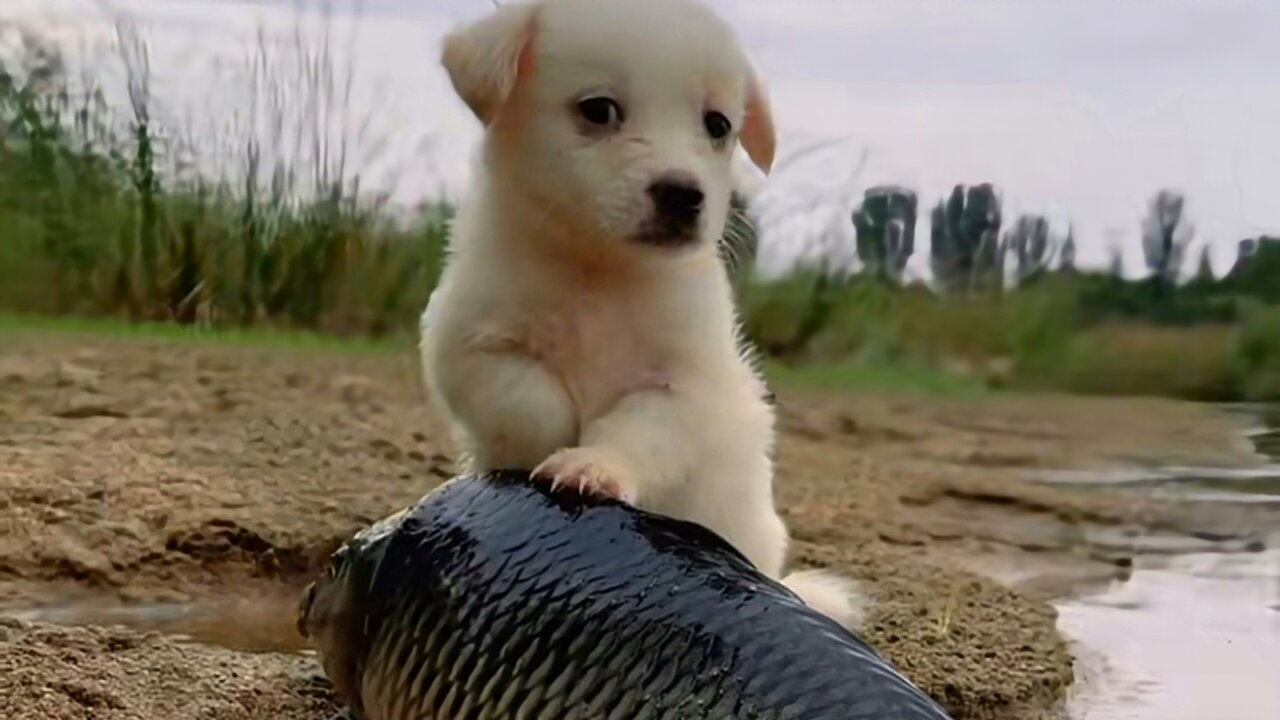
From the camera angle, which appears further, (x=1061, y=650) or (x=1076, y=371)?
(x=1076, y=371)

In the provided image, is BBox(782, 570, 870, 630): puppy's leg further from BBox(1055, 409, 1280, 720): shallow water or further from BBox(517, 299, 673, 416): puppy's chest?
BBox(1055, 409, 1280, 720): shallow water

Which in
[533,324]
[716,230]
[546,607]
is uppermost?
[716,230]

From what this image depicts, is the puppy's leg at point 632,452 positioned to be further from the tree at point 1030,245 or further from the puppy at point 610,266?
the tree at point 1030,245

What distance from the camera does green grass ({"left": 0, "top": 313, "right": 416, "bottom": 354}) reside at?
3.99 m

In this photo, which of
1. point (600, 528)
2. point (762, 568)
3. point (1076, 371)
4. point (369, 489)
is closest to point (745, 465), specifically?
point (762, 568)

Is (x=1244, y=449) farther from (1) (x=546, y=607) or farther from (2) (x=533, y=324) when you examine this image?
(1) (x=546, y=607)

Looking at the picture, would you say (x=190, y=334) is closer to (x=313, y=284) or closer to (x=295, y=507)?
(x=313, y=284)

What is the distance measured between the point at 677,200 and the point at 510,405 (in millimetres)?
259

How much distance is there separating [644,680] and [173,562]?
1.92 meters

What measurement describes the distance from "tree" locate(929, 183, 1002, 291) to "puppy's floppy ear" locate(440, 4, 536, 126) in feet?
8.84

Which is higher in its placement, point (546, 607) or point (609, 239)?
point (609, 239)

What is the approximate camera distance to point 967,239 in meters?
4.39

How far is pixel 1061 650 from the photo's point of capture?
8.70ft

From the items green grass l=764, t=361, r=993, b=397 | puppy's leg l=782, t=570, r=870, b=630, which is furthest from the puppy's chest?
green grass l=764, t=361, r=993, b=397
